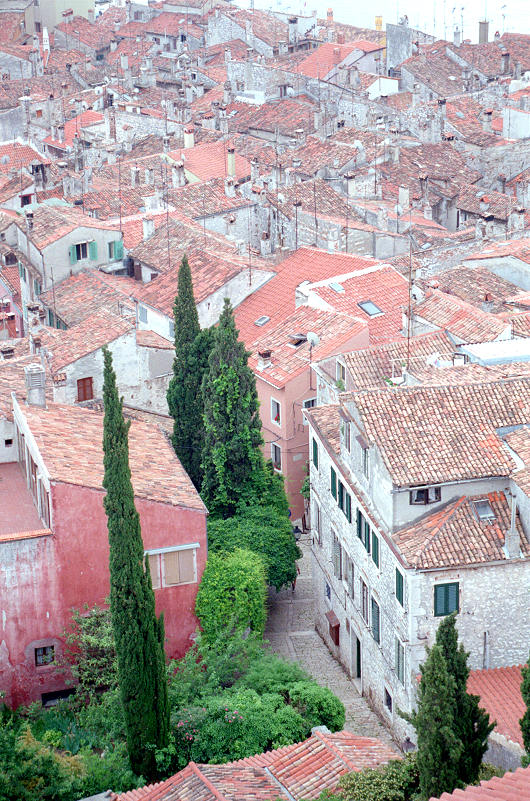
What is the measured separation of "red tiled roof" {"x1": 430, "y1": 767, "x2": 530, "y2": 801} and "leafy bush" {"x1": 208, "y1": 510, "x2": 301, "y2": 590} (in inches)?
722

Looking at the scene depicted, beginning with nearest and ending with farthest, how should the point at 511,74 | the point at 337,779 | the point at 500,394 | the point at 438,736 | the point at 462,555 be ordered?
the point at 438,736 < the point at 337,779 < the point at 462,555 < the point at 500,394 < the point at 511,74

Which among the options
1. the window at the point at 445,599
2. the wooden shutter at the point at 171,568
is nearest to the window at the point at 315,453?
the wooden shutter at the point at 171,568

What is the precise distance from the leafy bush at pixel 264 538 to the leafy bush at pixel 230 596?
1.89m

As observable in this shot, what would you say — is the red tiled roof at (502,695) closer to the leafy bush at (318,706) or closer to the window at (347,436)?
the leafy bush at (318,706)

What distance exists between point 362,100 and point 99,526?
6621 centimetres

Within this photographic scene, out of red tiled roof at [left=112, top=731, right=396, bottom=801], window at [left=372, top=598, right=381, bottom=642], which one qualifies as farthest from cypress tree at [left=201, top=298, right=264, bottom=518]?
red tiled roof at [left=112, top=731, right=396, bottom=801]

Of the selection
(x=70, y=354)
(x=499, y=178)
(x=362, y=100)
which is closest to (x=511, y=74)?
(x=362, y=100)

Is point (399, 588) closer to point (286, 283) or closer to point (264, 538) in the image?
point (264, 538)

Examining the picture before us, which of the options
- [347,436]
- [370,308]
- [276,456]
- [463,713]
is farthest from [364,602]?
[370,308]

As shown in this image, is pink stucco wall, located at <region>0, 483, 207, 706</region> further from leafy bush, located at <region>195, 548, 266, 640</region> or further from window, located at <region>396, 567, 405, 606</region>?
window, located at <region>396, 567, 405, 606</region>

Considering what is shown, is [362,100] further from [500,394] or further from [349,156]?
[500,394]

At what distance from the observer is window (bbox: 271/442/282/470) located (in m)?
48.0

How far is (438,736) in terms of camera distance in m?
26.2

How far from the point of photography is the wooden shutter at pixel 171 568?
121 ft
